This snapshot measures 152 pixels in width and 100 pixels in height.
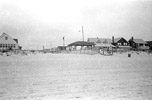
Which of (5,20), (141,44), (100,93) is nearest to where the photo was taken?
(100,93)

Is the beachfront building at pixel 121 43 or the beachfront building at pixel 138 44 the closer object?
the beachfront building at pixel 138 44

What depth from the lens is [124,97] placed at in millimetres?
4152

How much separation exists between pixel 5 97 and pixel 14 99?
314 mm

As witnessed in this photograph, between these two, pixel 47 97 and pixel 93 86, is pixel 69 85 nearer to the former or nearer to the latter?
pixel 93 86

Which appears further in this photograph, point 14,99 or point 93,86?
point 93,86

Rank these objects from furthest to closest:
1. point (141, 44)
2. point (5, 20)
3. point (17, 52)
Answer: point (141, 44) → point (17, 52) → point (5, 20)

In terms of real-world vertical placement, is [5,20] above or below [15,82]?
above

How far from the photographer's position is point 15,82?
→ 5.49 meters

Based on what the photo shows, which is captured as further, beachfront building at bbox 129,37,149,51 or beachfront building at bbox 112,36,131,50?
beachfront building at bbox 112,36,131,50

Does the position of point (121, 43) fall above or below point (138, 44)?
above

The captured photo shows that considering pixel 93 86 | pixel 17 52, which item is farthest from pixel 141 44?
pixel 93 86

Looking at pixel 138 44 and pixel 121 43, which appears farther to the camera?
pixel 121 43

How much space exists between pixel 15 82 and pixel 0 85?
1.59 ft

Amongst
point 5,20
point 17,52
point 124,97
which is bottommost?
point 124,97
